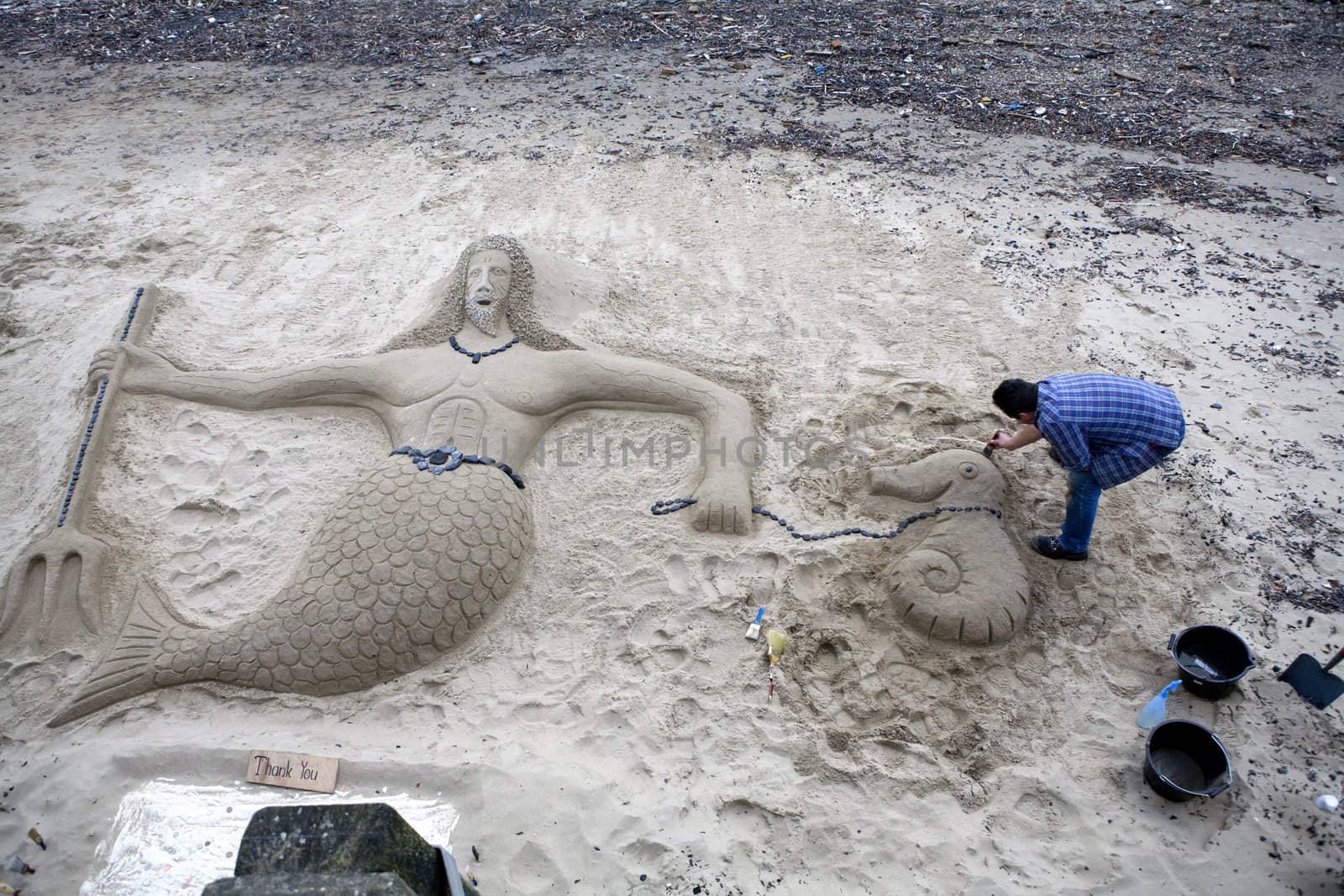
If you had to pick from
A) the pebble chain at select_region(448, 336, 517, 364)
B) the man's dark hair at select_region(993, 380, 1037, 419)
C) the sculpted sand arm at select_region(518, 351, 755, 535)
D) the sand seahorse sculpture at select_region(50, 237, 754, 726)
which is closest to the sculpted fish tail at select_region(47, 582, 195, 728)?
the sand seahorse sculpture at select_region(50, 237, 754, 726)

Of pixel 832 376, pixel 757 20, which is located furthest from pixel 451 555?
pixel 757 20

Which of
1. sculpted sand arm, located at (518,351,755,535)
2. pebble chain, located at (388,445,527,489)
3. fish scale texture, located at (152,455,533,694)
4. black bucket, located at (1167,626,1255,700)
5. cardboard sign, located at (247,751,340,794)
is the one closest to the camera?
cardboard sign, located at (247,751,340,794)

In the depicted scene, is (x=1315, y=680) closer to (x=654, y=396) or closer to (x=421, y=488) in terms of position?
(x=654, y=396)

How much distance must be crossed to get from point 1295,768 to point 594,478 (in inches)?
120

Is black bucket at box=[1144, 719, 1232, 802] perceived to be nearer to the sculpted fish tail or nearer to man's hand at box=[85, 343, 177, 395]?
the sculpted fish tail

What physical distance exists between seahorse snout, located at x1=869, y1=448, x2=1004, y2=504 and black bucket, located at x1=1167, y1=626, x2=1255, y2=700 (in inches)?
36.0

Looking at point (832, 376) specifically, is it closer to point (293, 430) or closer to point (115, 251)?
point (293, 430)

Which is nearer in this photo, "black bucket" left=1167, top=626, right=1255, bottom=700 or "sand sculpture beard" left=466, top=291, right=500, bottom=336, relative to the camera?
"black bucket" left=1167, top=626, right=1255, bottom=700

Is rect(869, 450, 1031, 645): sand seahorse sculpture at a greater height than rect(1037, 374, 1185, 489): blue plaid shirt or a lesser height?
lesser

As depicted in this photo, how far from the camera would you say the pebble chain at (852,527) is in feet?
12.0

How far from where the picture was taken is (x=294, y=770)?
298cm

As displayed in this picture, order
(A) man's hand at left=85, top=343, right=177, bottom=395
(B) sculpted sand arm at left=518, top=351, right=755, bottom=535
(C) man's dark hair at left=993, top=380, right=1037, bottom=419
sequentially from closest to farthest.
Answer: (C) man's dark hair at left=993, top=380, right=1037, bottom=419 → (B) sculpted sand arm at left=518, top=351, right=755, bottom=535 → (A) man's hand at left=85, top=343, right=177, bottom=395

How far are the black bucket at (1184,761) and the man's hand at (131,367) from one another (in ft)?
16.4

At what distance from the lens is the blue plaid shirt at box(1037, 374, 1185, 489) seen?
10.6 feet
